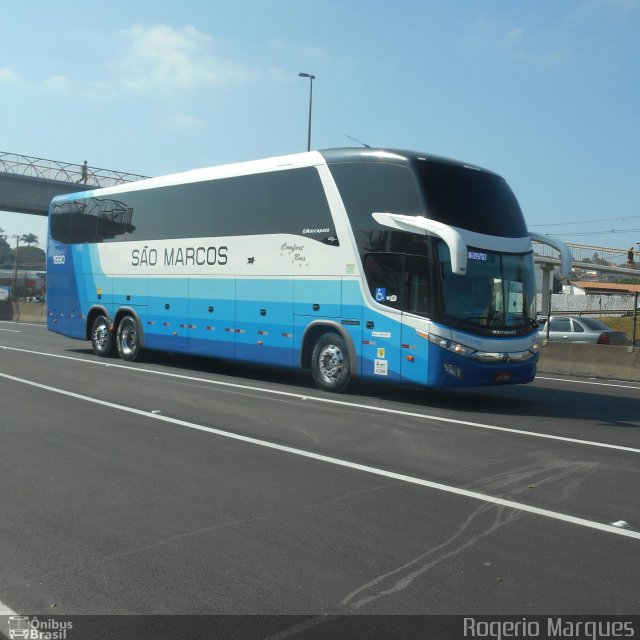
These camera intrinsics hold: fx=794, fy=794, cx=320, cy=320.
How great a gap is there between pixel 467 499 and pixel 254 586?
8.64 feet

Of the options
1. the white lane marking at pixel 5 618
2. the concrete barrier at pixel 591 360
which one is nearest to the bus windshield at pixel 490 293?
the concrete barrier at pixel 591 360

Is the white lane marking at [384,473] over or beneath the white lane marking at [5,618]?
over

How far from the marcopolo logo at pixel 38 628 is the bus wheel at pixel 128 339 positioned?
15243 millimetres

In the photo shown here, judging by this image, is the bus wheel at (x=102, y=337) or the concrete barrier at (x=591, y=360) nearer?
the concrete barrier at (x=591, y=360)

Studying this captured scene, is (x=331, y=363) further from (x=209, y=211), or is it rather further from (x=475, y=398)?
(x=209, y=211)

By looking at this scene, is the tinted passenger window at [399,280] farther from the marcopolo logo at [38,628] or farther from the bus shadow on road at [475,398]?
the marcopolo logo at [38,628]

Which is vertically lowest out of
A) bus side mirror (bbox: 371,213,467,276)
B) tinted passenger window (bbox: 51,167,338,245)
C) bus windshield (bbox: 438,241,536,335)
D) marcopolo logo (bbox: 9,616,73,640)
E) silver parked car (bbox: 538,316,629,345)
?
marcopolo logo (bbox: 9,616,73,640)

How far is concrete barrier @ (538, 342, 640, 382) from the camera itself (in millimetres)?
18859

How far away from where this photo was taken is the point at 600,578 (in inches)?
196

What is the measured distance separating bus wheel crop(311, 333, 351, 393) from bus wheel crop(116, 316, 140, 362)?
6.47 meters

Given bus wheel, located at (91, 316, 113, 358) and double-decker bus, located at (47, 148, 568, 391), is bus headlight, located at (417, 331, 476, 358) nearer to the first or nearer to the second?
double-decker bus, located at (47, 148, 568, 391)

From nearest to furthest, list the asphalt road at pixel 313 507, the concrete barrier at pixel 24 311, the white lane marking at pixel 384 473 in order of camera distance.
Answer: the asphalt road at pixel 313 507 → the white lane marking at pixel 384 473 → the concrete barrier at pixel 24 311

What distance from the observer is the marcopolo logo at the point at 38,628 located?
4.16 m

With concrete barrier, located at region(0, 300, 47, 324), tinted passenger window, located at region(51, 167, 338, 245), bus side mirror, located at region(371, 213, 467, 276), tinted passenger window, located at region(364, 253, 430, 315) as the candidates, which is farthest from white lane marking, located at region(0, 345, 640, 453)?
concrete barrier, located at region(0, 300, 47, 324)
